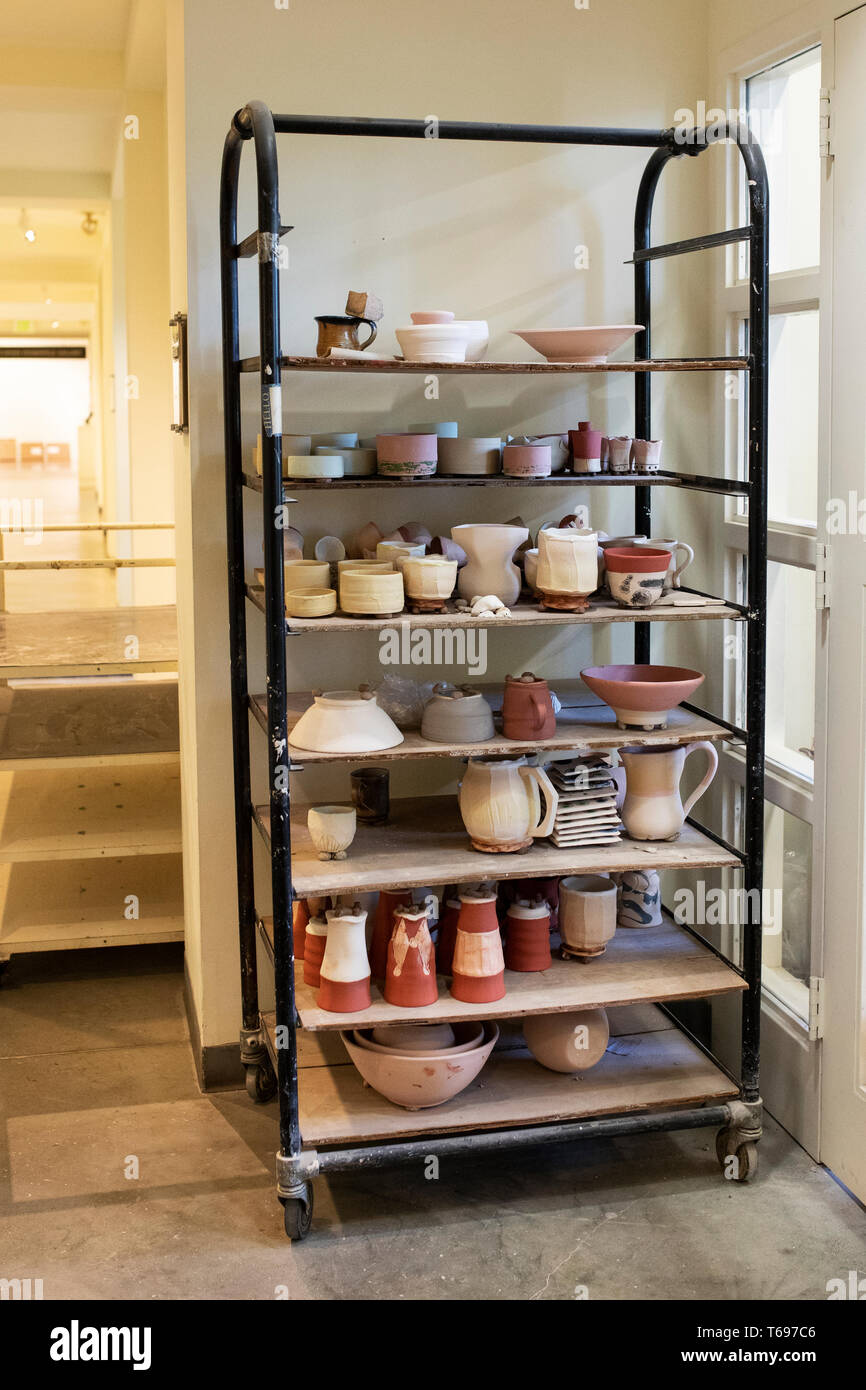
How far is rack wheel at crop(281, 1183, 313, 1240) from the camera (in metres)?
2.39

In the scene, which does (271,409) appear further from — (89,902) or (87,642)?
(89,902)

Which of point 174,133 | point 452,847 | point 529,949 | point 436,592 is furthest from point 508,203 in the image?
point 529,949

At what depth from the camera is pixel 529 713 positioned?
2479mm

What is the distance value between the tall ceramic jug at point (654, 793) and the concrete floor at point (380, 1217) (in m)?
0.67

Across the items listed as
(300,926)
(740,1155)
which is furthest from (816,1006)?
(300,926)

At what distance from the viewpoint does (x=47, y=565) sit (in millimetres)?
3857

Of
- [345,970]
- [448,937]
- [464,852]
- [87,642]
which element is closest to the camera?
[345,970]

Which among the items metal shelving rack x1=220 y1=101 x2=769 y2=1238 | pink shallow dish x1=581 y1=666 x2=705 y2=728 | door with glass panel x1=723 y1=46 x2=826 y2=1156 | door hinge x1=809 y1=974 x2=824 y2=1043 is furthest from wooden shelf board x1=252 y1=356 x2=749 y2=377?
door hinge x1=809 y1=974 x2=824 y2=1043

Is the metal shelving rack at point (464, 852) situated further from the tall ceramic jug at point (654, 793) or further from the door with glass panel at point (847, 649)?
the door with glass panel at point (847, 649)

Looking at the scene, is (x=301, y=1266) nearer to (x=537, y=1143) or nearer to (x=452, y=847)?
(x=537, y=1143)

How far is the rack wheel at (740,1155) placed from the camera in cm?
257

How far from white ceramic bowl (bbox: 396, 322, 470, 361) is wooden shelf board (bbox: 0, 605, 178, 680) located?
135 cm

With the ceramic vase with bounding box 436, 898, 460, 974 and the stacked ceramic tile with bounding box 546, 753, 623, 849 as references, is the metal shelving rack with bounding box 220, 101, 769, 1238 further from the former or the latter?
the ceramic vase with bounding box 436, 898, 460, 974

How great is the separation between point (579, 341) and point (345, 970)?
3.97 feet
